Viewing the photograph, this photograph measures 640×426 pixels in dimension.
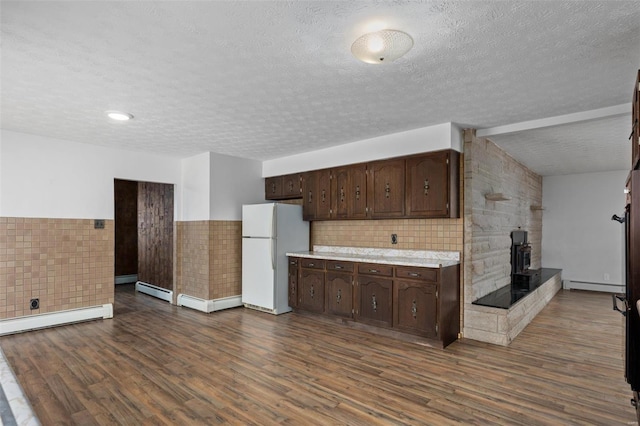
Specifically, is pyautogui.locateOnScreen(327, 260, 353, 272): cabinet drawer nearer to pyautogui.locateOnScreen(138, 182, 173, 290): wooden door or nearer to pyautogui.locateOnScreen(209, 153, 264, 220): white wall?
pyautogui.locateOnScreen(209, 153, 264, 220): white wall

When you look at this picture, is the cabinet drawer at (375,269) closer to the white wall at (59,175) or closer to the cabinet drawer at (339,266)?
the cabinet drawer at (339,266)

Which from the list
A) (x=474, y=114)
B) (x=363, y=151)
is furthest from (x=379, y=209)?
(x=474, y=114)

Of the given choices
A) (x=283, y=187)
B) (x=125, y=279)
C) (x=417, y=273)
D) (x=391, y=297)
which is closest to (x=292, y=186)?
(x=283, y=187)

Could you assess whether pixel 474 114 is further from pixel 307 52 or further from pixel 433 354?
pixel 433 354

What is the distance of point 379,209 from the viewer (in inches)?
175

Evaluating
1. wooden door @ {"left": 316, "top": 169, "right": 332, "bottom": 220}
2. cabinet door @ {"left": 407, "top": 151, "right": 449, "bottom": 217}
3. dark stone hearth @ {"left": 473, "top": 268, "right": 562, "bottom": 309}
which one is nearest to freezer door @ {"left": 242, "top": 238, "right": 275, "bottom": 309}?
wooden door @ {"left": 316, "top": 169, "right": 332, "bottom": 220}

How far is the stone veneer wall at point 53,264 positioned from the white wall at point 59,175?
153 millimetres

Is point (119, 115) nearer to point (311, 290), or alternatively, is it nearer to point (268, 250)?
point (268, 250)

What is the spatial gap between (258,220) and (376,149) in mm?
2001

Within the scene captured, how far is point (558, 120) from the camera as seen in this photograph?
142 inches

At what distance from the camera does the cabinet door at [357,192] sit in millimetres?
4609

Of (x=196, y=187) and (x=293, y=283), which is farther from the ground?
(x=196, y=187)

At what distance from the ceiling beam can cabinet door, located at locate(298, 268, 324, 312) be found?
2688mm

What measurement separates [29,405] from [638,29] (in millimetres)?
4589
